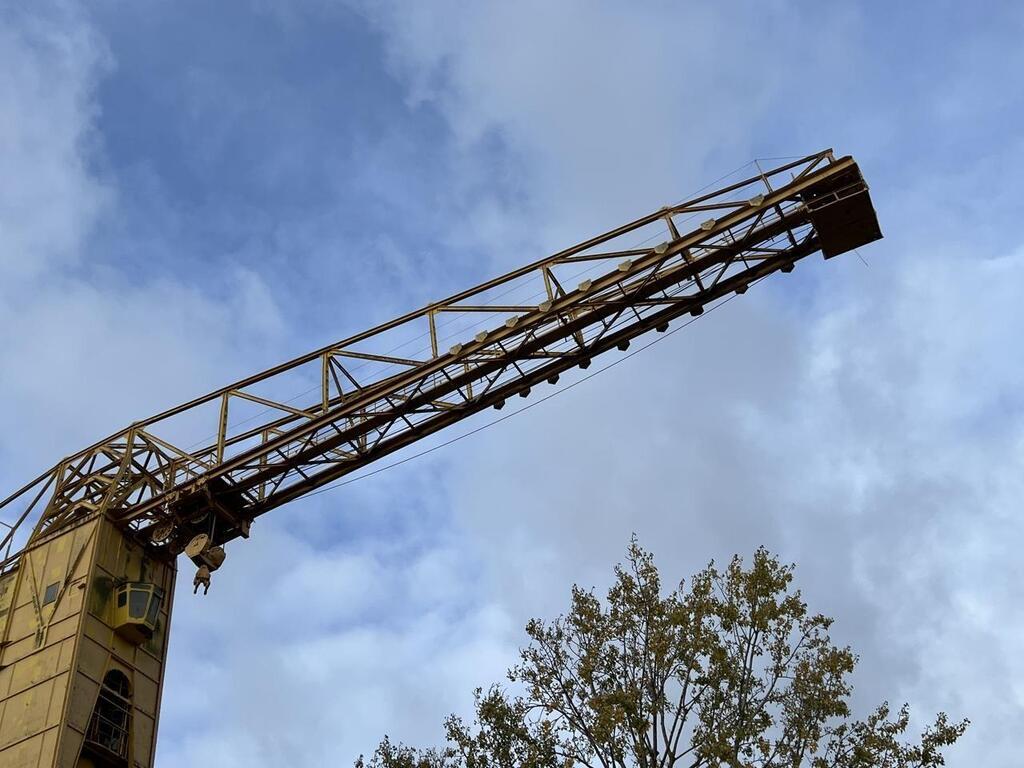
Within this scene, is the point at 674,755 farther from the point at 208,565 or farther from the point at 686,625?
the point at 208,565

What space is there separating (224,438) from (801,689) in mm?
14759

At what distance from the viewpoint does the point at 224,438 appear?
3122cm

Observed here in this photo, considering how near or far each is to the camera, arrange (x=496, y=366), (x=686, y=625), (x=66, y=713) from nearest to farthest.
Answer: (x=686, y=625) < (x=66, y=713) < (x=496, y=366)

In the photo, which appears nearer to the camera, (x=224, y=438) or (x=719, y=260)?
(x=719, y=260)

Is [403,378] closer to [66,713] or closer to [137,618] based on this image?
[137,618]

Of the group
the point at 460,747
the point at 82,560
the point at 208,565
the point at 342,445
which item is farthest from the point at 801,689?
the point at 82,560

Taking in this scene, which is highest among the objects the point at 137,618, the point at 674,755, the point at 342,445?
the point at 342,445

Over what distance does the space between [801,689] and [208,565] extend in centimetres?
1401

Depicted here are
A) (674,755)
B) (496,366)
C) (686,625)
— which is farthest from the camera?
(496,366)

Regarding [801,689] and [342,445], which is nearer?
[801,689]

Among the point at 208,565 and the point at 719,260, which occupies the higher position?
the point at 719,260

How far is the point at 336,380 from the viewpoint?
30312 mm

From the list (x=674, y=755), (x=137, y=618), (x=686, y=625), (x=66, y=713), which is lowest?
(x=674, y=755)

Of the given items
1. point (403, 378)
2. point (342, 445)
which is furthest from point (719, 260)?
point (342, 445)
